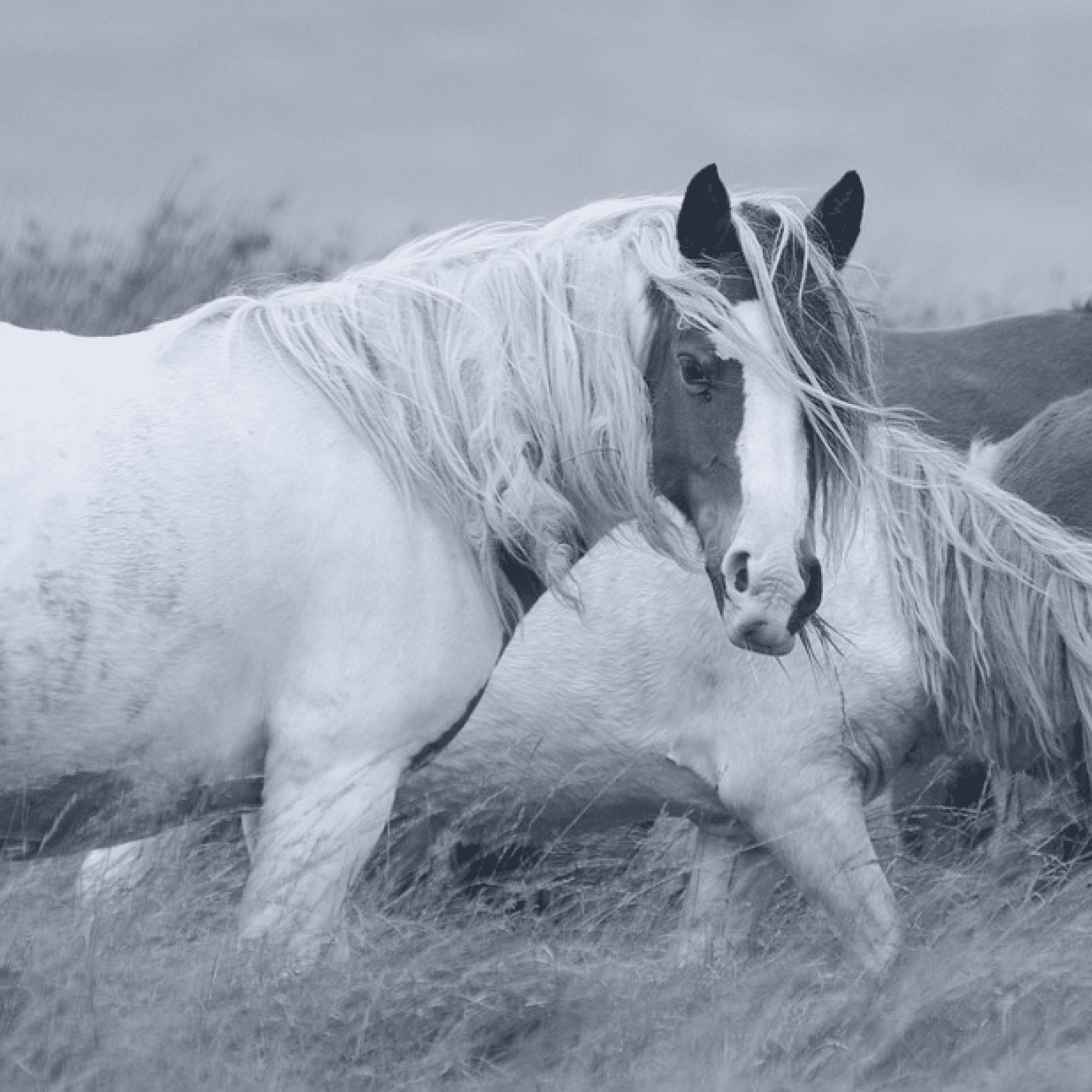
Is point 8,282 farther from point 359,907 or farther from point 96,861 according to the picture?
point 359,907

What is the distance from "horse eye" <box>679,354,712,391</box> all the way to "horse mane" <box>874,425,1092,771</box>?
1064mm

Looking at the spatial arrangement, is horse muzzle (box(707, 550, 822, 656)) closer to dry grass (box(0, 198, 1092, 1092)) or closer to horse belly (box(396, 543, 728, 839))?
dry grass (box(0, 198, 1092, 1092))

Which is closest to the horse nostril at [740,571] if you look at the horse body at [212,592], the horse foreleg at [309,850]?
the horse body at [212,592]

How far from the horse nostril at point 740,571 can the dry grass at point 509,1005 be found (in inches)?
26.7

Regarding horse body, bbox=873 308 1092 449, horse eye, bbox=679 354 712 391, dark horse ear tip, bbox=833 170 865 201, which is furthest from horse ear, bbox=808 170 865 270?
horse body, bbox=873 308 1092 449

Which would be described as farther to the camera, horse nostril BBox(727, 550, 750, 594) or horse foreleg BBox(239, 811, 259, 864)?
horse foreleg BBox(239, 811, 259, 864)

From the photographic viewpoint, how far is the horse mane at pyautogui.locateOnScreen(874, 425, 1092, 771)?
439cm

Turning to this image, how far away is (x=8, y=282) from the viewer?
7.40 metres

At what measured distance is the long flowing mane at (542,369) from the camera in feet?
11.4

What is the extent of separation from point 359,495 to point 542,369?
1.36ft

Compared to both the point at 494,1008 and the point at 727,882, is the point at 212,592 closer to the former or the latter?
the point at 494,1008

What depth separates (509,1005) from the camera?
3.19m

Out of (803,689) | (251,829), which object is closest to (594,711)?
(803,689)

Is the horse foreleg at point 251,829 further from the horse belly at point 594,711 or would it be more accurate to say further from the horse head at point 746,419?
the horse head at point 746,419
